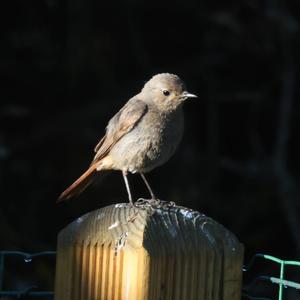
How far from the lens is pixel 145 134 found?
3.93 metres

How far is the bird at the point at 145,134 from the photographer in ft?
12.6

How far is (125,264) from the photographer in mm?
1751

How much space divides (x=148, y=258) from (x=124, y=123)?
2.33 m

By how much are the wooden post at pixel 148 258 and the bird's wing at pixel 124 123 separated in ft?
6.94

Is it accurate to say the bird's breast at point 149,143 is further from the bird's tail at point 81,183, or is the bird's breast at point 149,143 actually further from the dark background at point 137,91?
the dark background at point 137,91

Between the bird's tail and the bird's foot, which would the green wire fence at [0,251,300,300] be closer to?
the bird's foot

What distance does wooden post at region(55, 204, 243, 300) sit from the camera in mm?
1734

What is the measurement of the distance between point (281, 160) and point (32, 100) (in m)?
1.99

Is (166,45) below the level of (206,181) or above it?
above

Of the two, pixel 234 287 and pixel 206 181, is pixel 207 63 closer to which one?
pixel 206 181

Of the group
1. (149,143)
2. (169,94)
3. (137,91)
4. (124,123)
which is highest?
(137,91)

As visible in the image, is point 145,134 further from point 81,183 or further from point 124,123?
point 81,183

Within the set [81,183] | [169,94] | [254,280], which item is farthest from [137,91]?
[254,280]

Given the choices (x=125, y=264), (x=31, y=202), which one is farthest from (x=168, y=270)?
(x=31, y=202)
